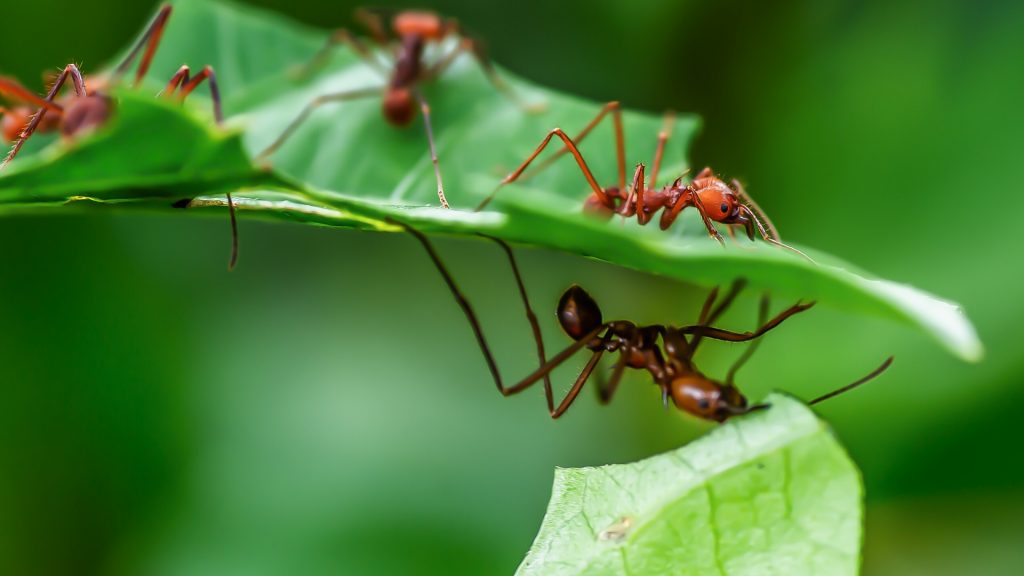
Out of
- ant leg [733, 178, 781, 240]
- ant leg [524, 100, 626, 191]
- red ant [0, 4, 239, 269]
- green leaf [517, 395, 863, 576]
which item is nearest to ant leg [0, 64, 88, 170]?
red ant [0, 4, 239, 269]

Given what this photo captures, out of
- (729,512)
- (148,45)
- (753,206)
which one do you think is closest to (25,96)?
(148,45)

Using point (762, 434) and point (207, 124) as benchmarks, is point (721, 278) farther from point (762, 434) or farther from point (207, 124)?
point (207, 124)

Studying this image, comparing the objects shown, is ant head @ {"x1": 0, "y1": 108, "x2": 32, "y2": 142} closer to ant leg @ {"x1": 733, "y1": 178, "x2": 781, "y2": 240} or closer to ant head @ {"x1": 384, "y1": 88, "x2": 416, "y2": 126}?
ant head @ {"x1": 384, "y1": 88, "x2": 416, "y2": 126}

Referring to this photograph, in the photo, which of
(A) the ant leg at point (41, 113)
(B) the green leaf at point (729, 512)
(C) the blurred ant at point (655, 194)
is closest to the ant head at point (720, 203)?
(C) the blurred ant at point (655, 194)

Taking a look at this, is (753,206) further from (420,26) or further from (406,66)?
(420,26)

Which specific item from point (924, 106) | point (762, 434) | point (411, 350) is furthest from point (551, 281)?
point (762, 434)

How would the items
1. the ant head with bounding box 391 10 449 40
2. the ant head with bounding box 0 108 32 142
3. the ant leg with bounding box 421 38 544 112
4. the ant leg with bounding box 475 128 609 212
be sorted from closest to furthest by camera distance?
the ant leg with bounding box 475 128 609 212 → the ant head with bounding box 0 108 32 142 → the ant leg with bounding box 421 38 544 112 → the ant head with bounding box 391 10 449 40
